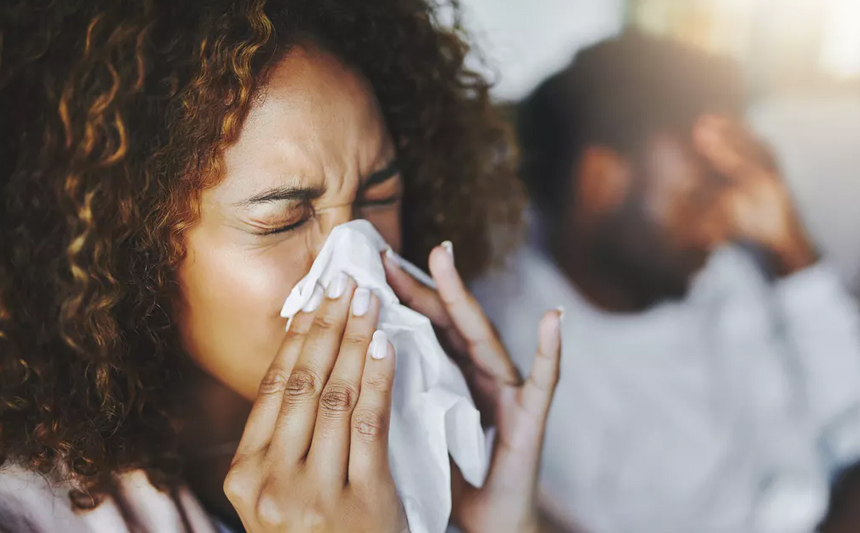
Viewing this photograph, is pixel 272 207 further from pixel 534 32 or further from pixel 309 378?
pixel 534 32

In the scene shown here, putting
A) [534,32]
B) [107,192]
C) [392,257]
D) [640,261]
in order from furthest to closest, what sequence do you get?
[640,261], [534,32], [392,257], [107,192]

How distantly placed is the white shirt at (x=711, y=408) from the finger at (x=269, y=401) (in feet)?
1.00

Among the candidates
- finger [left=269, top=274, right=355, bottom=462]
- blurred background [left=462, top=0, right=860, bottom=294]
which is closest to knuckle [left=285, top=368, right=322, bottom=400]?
finger [left=269, top=274, right=355, bottom=462]

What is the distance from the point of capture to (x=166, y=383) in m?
0.58

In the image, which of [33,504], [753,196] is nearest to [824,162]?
[753,196]

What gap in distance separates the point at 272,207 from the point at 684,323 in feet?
1.76

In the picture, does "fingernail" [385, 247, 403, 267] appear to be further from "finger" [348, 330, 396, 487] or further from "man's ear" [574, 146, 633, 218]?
"man's ear" [574, 146, 633, 218]

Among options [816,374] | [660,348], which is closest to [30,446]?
[660,348]

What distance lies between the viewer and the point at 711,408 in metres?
0.78

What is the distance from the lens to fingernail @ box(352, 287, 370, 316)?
0.55 meters

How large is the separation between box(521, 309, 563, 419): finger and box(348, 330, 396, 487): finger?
0.18 meters

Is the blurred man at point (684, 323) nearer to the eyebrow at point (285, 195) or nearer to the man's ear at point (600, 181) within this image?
the man's ear at point (600, 181)

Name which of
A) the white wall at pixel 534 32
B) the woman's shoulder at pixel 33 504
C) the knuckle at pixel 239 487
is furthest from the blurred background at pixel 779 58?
the woman's shoulder at pixel 33 504

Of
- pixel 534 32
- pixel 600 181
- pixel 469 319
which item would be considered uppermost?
pixel 534 32
